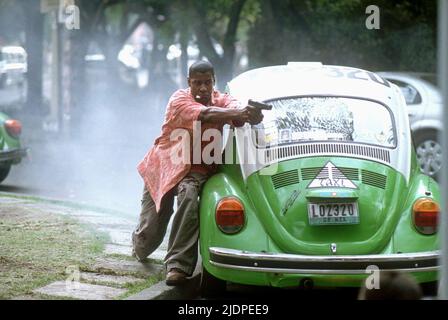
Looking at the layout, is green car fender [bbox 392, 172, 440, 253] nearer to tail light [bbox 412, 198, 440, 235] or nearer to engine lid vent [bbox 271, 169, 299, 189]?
tail light [bbox 412, 198, 440, 235]

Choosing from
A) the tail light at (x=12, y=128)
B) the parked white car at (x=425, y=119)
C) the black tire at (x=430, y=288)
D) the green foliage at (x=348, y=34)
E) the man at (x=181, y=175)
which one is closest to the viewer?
the black tire at (x=430, y=288)

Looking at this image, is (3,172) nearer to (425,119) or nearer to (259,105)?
(425,119)

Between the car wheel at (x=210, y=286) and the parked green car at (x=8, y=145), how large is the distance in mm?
6641

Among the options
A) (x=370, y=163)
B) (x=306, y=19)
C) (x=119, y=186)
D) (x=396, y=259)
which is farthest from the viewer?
(x=306, y=19)

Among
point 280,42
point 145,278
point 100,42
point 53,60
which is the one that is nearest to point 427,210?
point 145,278

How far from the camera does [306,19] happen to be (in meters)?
20.8

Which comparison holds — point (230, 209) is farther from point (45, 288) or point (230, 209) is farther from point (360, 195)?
point (45, 288)

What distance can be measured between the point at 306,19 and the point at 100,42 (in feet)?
48.2

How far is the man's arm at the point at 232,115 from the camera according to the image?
670 centimetres

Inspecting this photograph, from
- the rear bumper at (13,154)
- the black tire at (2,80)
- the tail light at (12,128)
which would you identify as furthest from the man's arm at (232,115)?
the black tire at (2,80)

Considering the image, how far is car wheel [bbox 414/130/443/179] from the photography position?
14.0m
